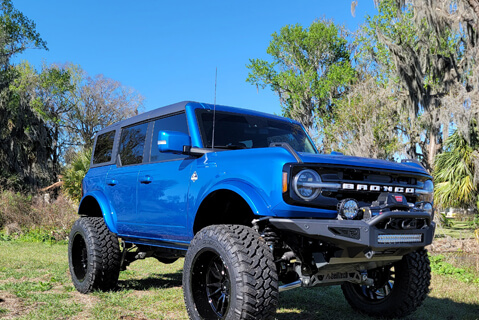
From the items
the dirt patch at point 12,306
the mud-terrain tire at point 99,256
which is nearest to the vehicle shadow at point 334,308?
the mud-terrain tire at point 99,256

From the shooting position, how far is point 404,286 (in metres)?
4.71

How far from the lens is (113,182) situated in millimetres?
5879

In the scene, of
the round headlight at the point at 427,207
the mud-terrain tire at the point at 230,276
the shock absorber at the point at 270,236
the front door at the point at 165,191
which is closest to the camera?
the mud-terrain tire at the point at 230,276

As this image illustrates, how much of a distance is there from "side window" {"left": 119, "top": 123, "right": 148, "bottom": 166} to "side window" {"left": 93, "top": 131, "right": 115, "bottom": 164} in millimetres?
380

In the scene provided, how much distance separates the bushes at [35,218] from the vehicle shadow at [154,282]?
24.3ft

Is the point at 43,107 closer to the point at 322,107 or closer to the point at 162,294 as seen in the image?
the point at 322,107

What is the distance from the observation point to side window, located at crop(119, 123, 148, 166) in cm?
568

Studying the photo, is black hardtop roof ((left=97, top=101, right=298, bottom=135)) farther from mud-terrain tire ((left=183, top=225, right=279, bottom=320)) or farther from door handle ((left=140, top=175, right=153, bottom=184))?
mud-terrain tire ((left=183, top=225, right=279, bottom=320))

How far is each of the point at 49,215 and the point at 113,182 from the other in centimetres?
1025

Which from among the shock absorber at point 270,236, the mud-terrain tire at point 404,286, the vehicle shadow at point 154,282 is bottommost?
the vehicle shadow at point 154,282

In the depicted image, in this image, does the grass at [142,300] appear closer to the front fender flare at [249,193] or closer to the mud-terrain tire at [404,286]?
the mud-terrain tire at [404,286]

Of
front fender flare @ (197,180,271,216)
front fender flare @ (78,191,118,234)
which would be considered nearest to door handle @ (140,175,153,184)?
front fender flare @ (78,191,118,234)

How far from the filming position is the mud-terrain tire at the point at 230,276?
3574 millimetres

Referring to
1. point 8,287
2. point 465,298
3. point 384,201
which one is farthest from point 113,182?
point 465,298
